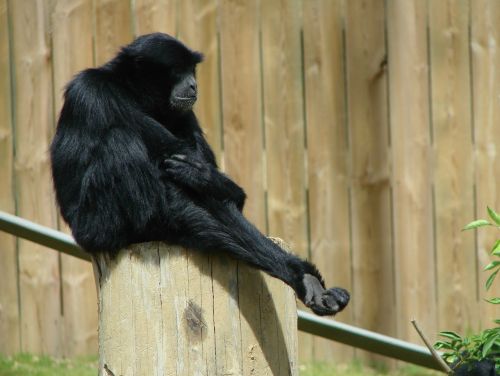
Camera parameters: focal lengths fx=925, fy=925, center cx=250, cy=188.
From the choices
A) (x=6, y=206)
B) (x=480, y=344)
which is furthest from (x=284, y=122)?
(x=480, y=344)

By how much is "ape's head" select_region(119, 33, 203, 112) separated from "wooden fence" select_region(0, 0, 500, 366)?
175cm

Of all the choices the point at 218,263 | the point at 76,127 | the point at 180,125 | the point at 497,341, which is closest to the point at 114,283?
the point at 218,263

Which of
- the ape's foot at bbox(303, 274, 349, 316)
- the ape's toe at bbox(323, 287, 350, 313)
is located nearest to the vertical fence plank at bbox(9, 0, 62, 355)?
the ape's foot at bbox(303, 274, 349, 316)

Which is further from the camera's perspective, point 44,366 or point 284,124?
point 284,124

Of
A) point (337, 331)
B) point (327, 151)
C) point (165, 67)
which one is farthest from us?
point (327, 151)

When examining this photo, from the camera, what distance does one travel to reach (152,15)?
6488 mm

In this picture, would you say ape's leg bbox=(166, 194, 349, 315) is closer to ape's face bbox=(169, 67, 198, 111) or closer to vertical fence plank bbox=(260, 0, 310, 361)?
ape's face bbox=(169, 67, 198, 111)

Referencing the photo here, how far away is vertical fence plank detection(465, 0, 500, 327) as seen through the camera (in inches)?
269

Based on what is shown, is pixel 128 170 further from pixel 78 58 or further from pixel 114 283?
pixel 78 58

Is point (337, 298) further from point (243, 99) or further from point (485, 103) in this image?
point (485, 103)

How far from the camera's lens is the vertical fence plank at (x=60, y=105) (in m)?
6.44

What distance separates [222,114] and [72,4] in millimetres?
1293

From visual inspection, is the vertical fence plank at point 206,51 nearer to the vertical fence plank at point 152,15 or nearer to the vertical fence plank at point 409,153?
the vertical fence plank at point 152,15

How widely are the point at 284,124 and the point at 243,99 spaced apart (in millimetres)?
348
